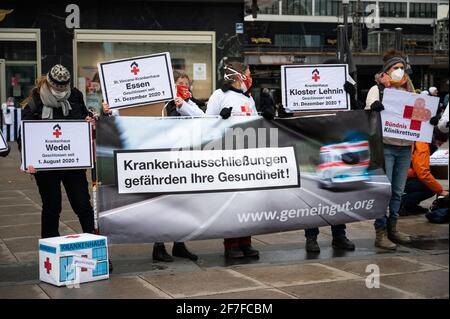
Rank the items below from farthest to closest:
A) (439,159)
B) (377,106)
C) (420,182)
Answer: (439,159), (420,182), (377,106)

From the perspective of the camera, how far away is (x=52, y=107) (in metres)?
6.05

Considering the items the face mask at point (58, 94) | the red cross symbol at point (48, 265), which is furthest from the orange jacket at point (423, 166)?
the red cross symbol at point (48, 265)

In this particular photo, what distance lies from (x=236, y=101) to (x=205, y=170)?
0.86m

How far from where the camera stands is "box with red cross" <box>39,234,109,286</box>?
17.9ft

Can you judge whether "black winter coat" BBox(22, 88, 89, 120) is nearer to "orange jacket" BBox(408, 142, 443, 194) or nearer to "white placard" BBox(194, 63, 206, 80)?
"orange jacket" BBox(408, 142, 443, 194)

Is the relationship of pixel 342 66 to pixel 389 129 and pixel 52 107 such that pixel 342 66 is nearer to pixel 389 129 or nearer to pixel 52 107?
pixel 389 129

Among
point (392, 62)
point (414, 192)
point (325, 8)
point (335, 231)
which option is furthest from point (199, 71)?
point (325, 8)

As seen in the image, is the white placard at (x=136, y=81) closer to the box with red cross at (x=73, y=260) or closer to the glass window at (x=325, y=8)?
the box with red cross at (x=73, y=260)

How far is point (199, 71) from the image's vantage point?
782 inches

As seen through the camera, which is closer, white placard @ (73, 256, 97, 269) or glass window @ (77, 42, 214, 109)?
white placard @ (73, 256, 97, 269)

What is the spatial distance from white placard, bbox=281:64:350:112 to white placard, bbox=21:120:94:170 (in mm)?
2133

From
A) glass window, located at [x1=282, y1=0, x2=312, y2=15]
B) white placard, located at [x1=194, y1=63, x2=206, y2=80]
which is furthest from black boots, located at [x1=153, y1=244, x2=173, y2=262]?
glass window, located at [x1=282, y1=0, x2=312, y2=15]

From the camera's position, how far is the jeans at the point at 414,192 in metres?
8.97

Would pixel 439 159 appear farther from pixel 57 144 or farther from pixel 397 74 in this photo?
pixel 57 144
